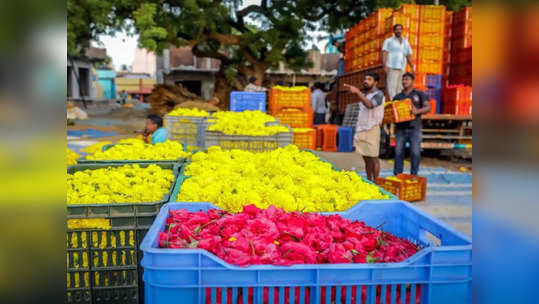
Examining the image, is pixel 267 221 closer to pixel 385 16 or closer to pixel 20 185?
pixel 20 185

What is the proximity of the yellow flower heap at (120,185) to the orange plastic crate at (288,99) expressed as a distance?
6416 mm

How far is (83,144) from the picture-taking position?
1118 cm

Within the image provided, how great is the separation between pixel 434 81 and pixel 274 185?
25.5ft

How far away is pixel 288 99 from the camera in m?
10.1

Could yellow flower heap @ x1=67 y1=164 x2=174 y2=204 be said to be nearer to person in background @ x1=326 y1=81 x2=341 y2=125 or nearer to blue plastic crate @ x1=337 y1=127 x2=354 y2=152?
blue plastic crate @ x1=337 y1=127 x2=354 y2=152

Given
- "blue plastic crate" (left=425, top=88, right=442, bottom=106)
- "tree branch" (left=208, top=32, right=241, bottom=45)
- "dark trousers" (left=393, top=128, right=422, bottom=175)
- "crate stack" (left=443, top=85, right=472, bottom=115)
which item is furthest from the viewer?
"tree branch" (left=208, top=32, right=241, bottom=45)

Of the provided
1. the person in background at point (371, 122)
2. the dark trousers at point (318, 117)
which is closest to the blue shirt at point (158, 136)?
the person in background at point (371, 122)

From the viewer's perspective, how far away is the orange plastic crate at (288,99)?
1005 centimetres

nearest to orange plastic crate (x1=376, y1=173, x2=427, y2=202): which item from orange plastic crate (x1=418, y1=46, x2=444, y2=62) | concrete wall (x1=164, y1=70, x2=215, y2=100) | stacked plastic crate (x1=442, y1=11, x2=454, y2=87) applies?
orange plastic crate (x1=418, y1=46, x2=444, y2=62)

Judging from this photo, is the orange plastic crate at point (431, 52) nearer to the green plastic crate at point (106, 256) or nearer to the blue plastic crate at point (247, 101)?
the blue plastic crate at point (247, 101)

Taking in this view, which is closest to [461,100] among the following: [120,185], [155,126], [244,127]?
[244,127]

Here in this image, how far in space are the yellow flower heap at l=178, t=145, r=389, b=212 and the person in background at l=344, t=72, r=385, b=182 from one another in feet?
6.82

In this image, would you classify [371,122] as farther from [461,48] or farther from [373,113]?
[461,48]

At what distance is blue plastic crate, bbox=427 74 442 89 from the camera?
9.58 metres
